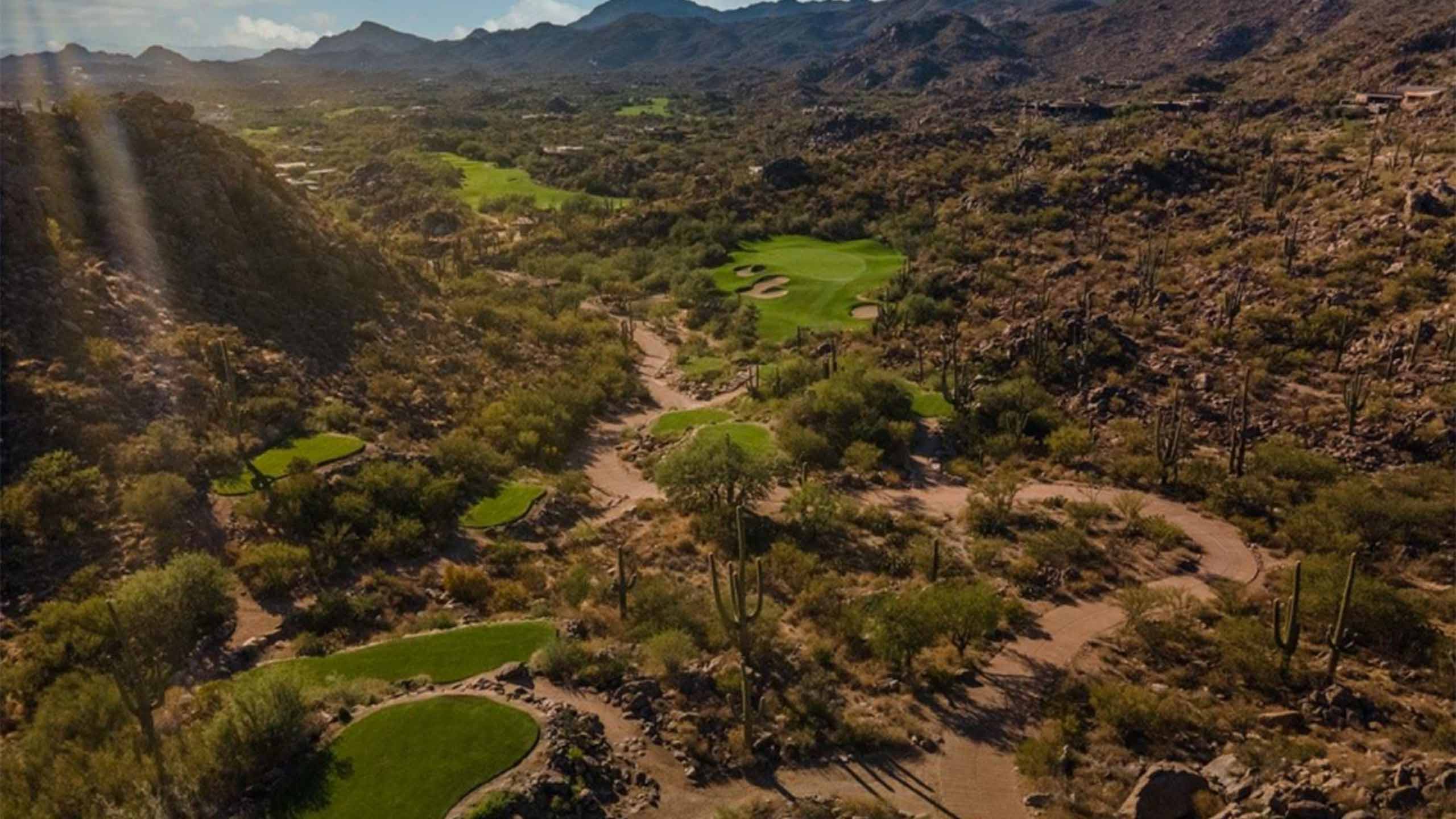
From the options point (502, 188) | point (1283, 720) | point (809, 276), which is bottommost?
point (1283, 720)

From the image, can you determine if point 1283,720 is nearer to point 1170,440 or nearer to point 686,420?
point 1170,440

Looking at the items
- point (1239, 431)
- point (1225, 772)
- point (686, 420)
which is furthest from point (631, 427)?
point (1225, 772)

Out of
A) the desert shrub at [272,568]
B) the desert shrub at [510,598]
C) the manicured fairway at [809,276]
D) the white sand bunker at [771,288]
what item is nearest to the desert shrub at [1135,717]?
the desert shrub at [510,598]

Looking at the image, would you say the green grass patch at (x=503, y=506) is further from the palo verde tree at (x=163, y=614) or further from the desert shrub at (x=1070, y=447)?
the desert shrub at (x=1070, y=447)

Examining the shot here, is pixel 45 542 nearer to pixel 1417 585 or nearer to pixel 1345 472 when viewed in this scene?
pixel 1417 585

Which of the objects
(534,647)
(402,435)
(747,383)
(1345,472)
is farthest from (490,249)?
(1345,472)

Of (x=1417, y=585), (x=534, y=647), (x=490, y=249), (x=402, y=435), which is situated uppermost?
(x=490, y=249)

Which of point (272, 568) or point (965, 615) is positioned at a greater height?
point (272, 568)

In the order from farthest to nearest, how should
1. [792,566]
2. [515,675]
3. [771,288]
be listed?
[771,288] < [792,566] < [515,675]
